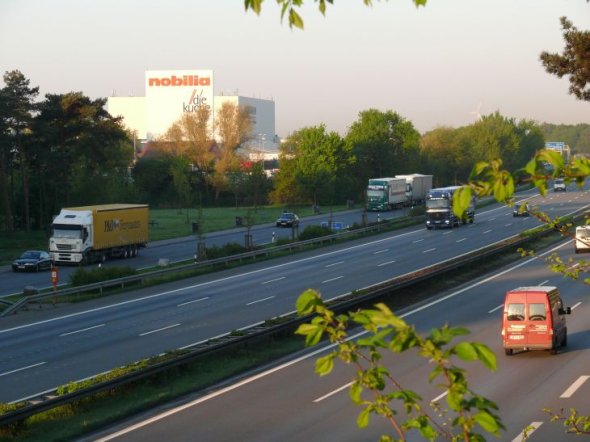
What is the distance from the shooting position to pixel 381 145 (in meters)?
126

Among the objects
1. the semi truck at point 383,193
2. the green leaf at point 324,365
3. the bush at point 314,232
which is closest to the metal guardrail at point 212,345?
the green leaf at point 324,365

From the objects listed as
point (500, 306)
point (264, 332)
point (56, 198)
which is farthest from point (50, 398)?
point (56, 198)

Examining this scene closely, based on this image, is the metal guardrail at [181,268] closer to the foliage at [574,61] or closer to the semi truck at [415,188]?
the foliage at [574,61]

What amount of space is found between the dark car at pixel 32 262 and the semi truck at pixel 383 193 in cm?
4908

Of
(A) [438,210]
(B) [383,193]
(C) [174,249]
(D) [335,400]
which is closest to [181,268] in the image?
(C) [174,249]

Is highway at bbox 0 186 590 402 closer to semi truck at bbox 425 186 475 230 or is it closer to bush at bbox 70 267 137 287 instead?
bush at bbox 70 267 137 287

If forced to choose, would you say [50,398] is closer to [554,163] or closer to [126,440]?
[126,440]

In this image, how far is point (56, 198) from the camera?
7475 centimetres

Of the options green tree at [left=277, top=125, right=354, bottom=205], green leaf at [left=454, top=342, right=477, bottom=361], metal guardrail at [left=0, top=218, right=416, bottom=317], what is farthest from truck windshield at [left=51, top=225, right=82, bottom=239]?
green leaf at [left=454, top=342, right=477, bottom=361]

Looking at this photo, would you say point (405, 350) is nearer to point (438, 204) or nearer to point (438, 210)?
point (438, 204)

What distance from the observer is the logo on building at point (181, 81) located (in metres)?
170

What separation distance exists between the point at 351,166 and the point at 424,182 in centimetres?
1270

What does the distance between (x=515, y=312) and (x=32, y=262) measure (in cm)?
3600

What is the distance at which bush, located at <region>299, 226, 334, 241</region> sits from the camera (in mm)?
63956
